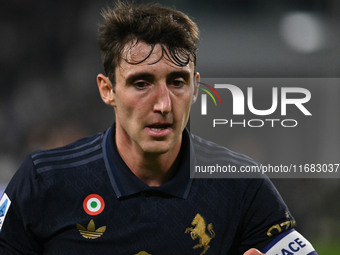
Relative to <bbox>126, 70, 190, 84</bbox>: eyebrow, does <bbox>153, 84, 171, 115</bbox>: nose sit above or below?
below

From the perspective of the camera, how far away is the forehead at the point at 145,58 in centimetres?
246

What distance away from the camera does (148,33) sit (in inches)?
99.7

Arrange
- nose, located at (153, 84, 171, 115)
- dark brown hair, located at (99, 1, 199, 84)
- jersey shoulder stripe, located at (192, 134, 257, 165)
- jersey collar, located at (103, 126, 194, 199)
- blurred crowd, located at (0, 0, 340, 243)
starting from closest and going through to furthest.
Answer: nose, located at (153, 84, 171, 115) → dark brown hair, located at (99, 1, 199, 84) → jersey collar, located at (103, 126, 194, 199) → jersey shoulder stripe, located at (192, 134, 257, 165) → blurred crowd, located at (0, 0, 340, 243)

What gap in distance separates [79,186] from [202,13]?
4.47 m

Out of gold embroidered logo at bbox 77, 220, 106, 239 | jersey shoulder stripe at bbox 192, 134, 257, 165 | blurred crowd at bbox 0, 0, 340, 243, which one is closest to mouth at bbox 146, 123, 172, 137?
jersey shoulder stripe at bbox 192, 134, 257, 165

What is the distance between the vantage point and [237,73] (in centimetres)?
639

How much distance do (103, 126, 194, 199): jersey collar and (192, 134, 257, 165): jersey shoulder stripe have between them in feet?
0.25

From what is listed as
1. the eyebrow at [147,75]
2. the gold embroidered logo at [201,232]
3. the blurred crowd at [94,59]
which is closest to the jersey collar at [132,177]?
the gold embroidered logo at [201,232]

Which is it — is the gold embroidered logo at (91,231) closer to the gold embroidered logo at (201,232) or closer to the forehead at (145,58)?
the gold embroidered logo at (201,232)

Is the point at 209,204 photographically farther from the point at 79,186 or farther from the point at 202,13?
the point at 202,13

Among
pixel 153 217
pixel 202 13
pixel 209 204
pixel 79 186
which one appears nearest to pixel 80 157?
pixel 79 186

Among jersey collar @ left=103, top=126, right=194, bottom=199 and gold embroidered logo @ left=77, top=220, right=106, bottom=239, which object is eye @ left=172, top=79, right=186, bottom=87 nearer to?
jersey collar @ left=103, top=126, right=194, bottom=199

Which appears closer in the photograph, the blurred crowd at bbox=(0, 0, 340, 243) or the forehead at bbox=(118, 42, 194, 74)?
the forehead at bbox=(118, 42, 194, 74)
